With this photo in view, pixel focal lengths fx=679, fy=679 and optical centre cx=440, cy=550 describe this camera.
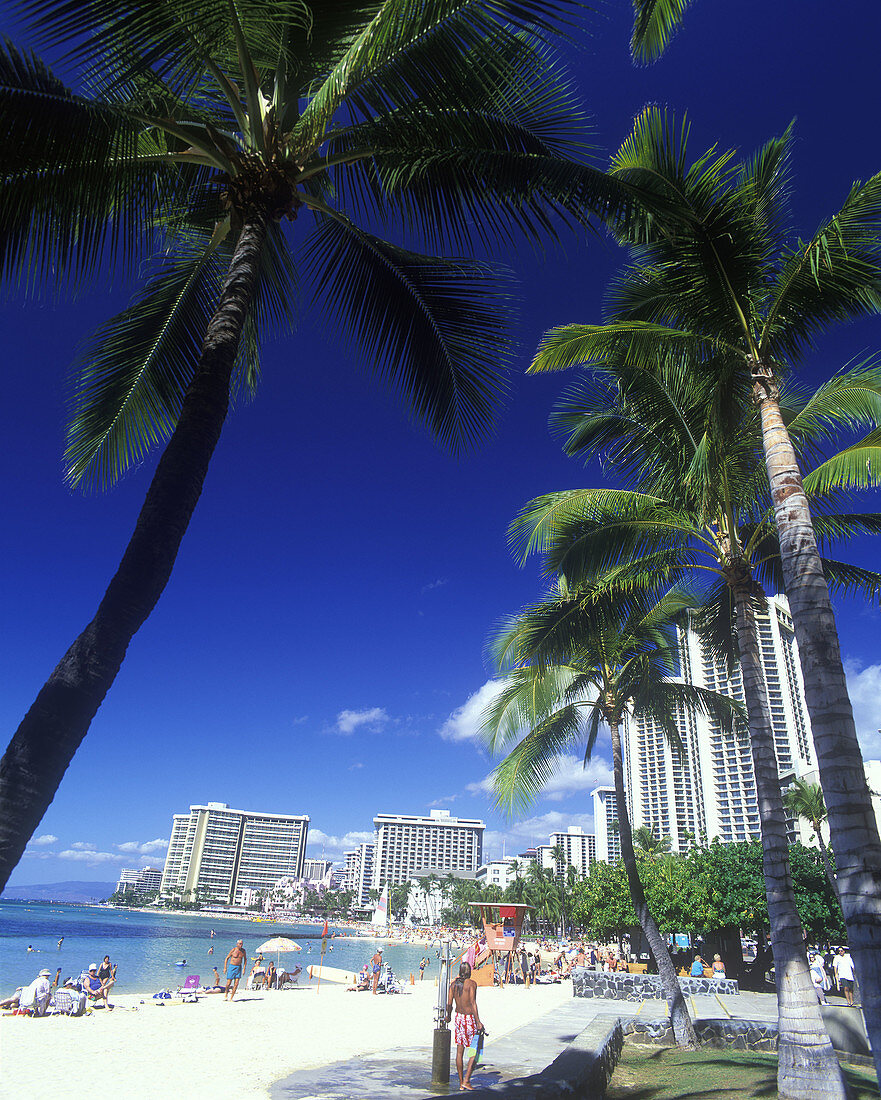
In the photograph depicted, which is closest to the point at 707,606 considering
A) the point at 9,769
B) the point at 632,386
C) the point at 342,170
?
the point at 632,386

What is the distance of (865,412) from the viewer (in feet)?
23.4

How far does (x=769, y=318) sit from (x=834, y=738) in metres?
4.01

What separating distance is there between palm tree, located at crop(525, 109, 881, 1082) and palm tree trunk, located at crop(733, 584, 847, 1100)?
222cm

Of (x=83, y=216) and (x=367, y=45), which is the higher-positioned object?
(x=367, y=45)

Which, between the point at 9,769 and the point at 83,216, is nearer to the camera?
the point at 9,769

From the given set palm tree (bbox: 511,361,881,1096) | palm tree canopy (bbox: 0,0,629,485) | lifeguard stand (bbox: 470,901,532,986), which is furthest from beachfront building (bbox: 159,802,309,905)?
palm tree canopy (bbox: 0,0,629,485)

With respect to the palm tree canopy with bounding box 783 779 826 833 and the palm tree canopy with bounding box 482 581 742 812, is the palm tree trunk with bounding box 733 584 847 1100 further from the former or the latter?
the palm tree canopy with bounding box 783 779 826 833

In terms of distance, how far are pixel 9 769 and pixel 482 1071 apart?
350 inches

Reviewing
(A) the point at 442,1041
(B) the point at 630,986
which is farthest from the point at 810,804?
(A) the point at 442,1041

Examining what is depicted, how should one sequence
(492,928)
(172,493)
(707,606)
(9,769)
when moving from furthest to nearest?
(492,928) → (707,606) → (172,493) → (9,769)

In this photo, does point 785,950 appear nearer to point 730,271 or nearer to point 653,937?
point 730,271

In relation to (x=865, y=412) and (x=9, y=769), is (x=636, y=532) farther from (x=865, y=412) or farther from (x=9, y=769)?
(x=9, y=769)

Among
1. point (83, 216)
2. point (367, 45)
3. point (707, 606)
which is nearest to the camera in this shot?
point (367, 45)

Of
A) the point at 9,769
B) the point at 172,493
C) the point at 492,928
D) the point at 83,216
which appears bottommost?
the point at 492,928
